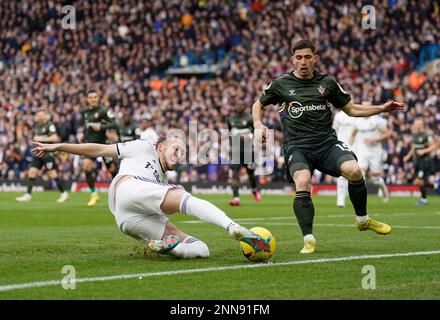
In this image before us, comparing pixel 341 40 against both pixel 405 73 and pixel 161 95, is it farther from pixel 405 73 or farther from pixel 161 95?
pixel 161 95

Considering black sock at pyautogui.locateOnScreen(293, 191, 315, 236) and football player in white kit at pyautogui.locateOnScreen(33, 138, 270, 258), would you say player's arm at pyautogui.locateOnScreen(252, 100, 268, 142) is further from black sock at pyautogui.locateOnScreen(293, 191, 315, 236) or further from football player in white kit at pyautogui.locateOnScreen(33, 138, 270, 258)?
football player in white kit at pyautogui.locateOnScreen(33, 138, 270, 258)

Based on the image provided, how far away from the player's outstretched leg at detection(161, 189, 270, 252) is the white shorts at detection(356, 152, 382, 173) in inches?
512

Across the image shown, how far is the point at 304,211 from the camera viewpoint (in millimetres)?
9461

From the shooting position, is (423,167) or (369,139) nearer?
(369,139)

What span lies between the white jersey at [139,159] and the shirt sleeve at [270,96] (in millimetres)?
1935

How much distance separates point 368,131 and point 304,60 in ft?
37.7

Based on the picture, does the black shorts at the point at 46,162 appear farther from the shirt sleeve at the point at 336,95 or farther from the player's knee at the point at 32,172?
the shirt sleeve at the point at 336,95

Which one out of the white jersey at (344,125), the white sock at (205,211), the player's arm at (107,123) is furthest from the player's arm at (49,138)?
the white sock at (205,211)

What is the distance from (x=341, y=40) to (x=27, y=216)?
20329 mm

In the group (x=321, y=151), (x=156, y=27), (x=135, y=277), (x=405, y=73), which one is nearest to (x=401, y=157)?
(x=405, y=73)

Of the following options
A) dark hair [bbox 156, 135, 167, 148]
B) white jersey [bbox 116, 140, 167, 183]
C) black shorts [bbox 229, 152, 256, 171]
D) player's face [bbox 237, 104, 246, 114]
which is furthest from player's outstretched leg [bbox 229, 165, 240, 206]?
white jersey [bbox 116, 140, 167, 183]

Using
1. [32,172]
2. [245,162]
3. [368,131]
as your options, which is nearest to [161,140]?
[245,162]

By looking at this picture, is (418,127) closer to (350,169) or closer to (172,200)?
(350,169)
